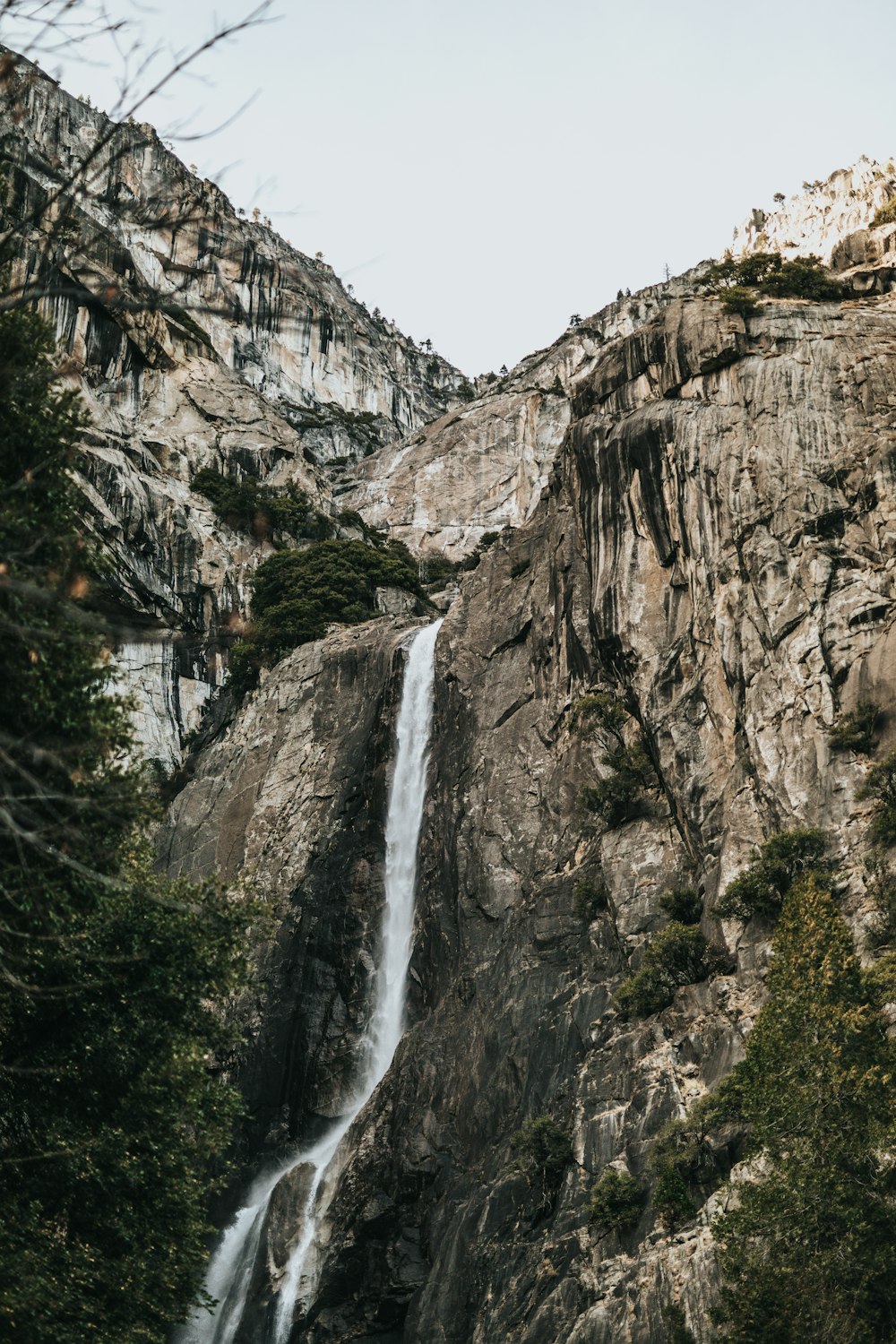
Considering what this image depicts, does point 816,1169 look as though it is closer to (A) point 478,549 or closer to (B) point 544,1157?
(B) point 544,1157

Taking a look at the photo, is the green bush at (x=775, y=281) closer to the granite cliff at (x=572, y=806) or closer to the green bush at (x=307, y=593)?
the granite cliff at (x=572, y=806)

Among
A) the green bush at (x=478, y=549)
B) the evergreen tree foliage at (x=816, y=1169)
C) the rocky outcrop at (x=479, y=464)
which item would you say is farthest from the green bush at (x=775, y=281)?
the rocky outcrop at (x=479, y=464)

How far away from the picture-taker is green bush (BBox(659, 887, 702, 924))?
33.1 m

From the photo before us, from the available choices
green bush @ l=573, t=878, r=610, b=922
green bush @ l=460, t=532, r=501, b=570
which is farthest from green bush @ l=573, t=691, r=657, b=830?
green bush @ l=460, t=532, r=501, b=570

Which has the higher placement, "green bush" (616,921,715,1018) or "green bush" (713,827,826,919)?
"green bush" (713,827,826,919)

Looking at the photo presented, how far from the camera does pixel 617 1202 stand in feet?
88.7

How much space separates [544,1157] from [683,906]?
709 cm

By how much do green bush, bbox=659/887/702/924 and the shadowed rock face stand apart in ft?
2.07

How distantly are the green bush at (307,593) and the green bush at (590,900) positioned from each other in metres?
26.9

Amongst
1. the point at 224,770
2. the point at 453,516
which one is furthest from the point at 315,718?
the point at 453,516

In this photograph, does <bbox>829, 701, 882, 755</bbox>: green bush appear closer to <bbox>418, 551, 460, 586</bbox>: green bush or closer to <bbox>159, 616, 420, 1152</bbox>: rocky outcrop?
<bbox>159, 616, 420, 1152</bbox>: rocky outcrop

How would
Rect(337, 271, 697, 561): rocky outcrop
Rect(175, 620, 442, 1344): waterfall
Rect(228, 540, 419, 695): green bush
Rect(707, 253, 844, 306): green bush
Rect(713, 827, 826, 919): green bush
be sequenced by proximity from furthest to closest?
Rect(337, 271, 697, 561): rocky outcrop < Rect(228, 540, 419, 695): green bush < Rect(707, 253, 844, 306): green bush < Rect(175, 620, 442, 1344): waterfall < Rect(713, 827, 826, 919): green bush

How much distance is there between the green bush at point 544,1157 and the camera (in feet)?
98.5

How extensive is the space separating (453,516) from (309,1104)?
5463 cm
